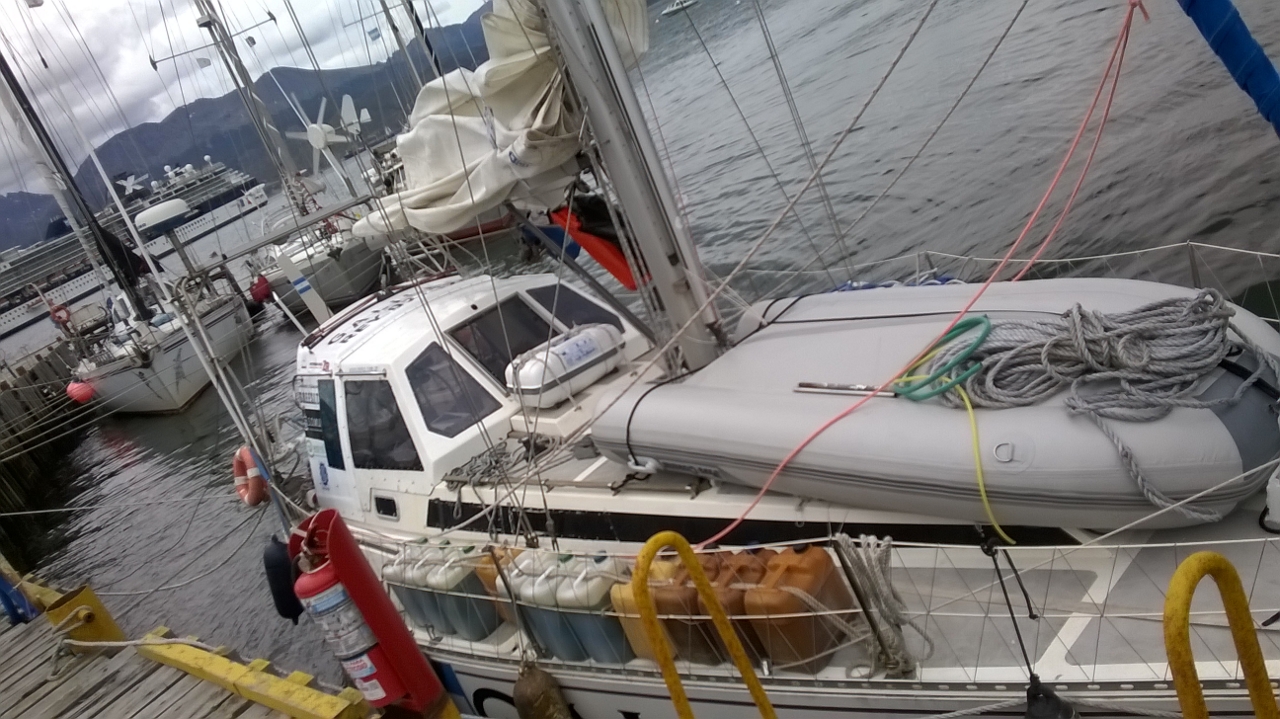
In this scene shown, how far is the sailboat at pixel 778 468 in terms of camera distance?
3.29 m

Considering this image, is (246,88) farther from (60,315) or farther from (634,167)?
(60,315)

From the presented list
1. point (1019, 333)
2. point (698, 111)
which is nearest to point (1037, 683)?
point (1019, 333)

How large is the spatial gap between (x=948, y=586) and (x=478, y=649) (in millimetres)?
2649

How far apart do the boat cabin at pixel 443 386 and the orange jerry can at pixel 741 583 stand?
6.23ft

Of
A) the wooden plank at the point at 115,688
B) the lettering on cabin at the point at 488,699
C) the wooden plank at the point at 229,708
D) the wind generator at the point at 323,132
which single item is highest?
the wind generator at the point at 323,132

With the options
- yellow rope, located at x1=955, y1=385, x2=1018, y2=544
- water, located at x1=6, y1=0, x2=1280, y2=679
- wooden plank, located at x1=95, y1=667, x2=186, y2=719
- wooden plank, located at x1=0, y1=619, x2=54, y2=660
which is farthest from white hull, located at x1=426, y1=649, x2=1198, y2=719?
wooden plank, located at x1=0, y1=619, x2=54, y2=660

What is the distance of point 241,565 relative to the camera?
38.1 ft

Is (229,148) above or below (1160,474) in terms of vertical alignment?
above

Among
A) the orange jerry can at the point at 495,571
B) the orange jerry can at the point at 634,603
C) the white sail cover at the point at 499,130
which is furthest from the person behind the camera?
the white sail cover at the point at 499,130

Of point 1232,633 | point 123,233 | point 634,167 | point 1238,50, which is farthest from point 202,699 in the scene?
point 123,233

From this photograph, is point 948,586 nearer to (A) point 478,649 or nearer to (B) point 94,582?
(A) point 478,649

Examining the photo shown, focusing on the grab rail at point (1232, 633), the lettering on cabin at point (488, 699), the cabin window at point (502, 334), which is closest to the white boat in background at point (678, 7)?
the cabin window at point (502, 334)

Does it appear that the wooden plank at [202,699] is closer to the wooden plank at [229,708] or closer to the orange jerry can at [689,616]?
the wooden plank at [229,708]

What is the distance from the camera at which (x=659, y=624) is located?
2.88 m
